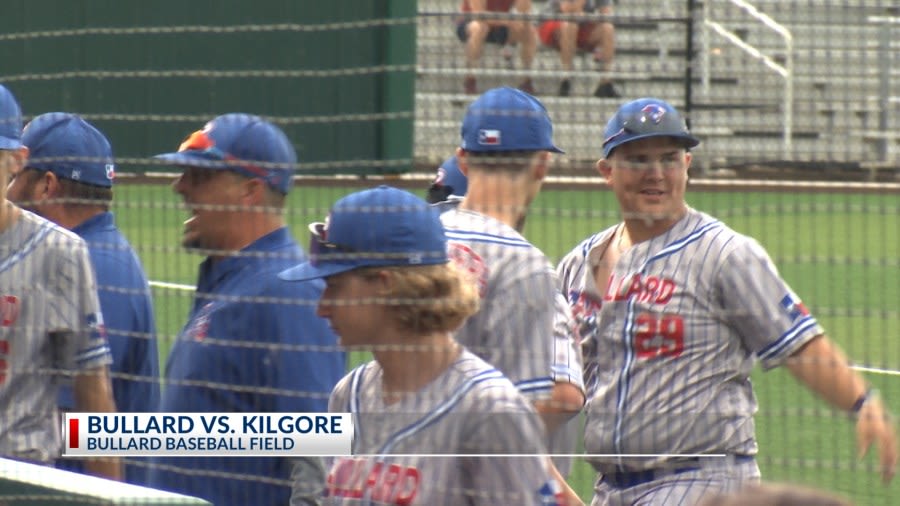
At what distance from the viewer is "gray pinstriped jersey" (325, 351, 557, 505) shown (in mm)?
3404

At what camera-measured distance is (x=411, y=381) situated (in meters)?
3.55

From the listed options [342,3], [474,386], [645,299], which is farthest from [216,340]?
[342,3]

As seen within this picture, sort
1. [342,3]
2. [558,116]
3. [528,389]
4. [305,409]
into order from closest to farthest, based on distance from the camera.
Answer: [305,409], [528,389], [558,116], [342,3]

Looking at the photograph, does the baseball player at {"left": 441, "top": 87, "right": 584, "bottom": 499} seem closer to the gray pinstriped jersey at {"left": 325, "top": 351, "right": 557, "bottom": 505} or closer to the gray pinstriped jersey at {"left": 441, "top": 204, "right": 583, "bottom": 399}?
the gray pinstriped jersey at {"left": 441, "top": 204, "right": 583, "bottom": 399}

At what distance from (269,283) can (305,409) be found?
339 mm

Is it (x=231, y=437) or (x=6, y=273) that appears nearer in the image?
(x=231, y=437)

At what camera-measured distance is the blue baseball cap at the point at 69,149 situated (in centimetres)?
511

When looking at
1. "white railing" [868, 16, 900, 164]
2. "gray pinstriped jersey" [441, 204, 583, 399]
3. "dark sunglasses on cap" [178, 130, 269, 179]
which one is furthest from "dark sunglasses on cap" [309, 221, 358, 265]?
"white railing" [868, 16, 900, 164]

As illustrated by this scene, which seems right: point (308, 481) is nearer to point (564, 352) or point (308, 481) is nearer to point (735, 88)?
point (564, 352)

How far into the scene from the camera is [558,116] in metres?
5.58

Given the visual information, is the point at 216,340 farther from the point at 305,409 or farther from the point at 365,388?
the point at 365,388

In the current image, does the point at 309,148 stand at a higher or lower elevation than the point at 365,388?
higher

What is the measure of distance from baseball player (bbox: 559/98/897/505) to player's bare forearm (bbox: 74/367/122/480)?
1331 mm

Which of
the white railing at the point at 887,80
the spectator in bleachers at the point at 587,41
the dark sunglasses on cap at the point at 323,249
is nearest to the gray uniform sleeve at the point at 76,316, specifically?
the dark sunglasses on cap at the point at 323,249
